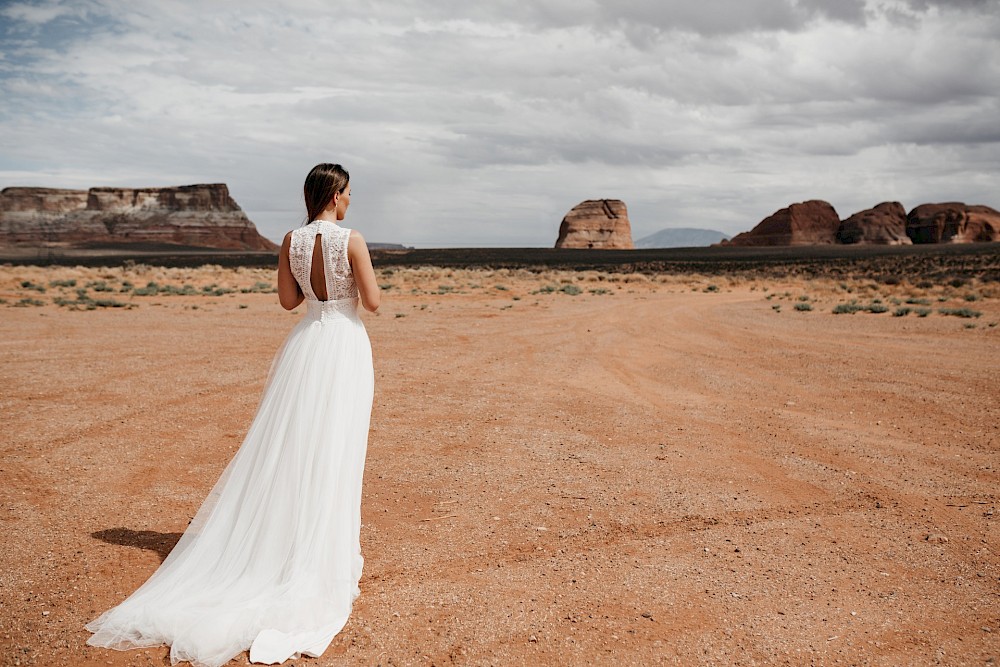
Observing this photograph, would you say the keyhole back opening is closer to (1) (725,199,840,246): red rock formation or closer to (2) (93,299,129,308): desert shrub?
(2) (93,299,129,308): desert shrub

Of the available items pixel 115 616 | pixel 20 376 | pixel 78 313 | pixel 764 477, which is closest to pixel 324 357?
pixel 115 616

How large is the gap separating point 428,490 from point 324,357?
2.13m

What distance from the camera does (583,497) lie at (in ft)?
17.5

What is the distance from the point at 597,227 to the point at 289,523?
494 ft

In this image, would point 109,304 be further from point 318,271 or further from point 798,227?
point 798,227

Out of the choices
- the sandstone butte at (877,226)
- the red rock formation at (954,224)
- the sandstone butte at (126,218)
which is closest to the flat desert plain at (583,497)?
the sandstone butte at (126,218)

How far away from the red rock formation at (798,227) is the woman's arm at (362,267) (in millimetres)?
153312

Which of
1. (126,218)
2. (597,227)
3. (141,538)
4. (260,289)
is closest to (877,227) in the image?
(597,227)

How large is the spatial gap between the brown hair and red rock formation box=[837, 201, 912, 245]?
514 feet

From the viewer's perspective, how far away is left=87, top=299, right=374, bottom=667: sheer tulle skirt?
131 inches

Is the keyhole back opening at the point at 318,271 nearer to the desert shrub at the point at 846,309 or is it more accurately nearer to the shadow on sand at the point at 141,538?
the shadow on sand at the point at 141,538

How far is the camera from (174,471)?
19.1 feet

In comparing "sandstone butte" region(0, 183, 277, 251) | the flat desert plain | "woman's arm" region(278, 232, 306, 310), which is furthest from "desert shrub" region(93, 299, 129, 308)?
"sandstone butte" region(0, 183, 277, 251)

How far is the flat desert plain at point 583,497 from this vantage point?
11.3 ft
